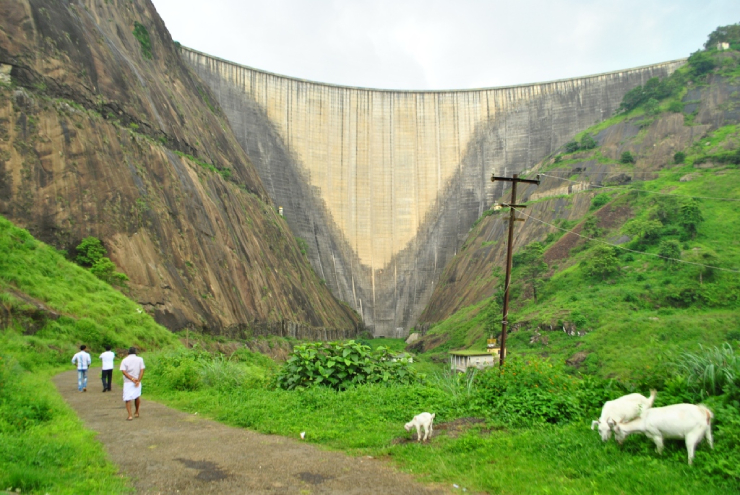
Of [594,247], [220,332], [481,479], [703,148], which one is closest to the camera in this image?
[481,479]

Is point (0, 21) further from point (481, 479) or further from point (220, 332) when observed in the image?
point (481, 479)

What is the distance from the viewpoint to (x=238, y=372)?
49.1 feet

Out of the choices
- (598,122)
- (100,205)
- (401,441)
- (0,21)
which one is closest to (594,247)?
(598,122)

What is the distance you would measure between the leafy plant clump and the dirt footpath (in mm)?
3043

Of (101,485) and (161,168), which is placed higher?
(161,168)

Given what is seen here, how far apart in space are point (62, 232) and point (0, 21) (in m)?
12.4

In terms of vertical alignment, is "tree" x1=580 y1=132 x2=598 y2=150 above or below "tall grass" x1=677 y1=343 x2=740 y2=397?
above

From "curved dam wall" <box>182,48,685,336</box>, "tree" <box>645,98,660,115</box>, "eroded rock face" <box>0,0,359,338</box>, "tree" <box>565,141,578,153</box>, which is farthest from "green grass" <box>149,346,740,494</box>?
"tree" <box>645,98,660,115</box>

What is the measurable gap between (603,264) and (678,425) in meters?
34.5

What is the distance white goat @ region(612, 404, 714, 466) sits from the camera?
20.6 feet

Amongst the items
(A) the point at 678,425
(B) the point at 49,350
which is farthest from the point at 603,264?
(A) the point at 678,425

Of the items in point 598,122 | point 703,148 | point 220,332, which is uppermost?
point 598,122

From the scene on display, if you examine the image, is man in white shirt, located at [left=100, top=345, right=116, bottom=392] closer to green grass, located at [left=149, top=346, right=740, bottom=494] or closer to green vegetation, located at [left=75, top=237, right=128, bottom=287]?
green grass, located at [left=149, top=346, right=740, bottom=494]

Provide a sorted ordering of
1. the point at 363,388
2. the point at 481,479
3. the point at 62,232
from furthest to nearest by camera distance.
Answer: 1. the point at 62,232
2. the point at 363,388
3. the point at 481,479
